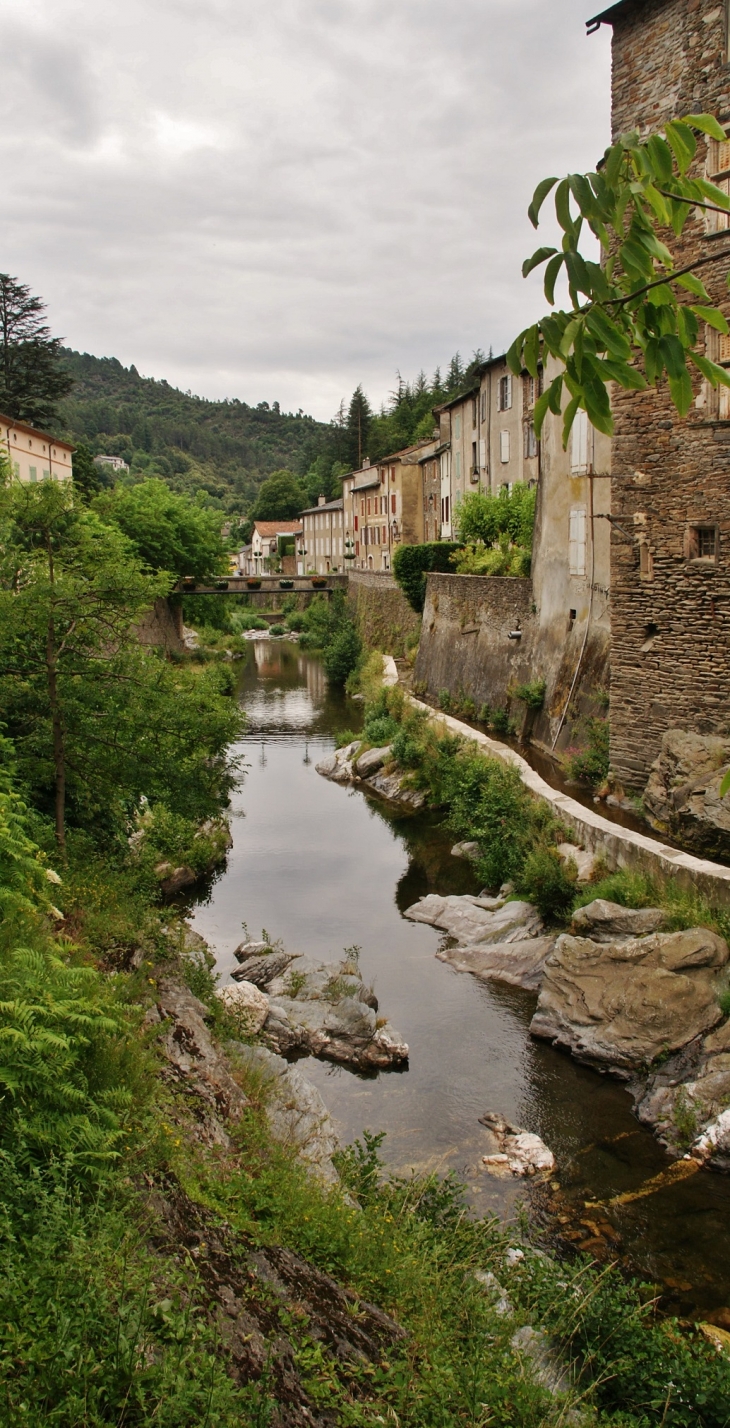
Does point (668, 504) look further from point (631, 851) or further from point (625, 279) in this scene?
point (625, 279)

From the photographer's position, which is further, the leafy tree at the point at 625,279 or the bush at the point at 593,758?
the bush at the point at 593,758

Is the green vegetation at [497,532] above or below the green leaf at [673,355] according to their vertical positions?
above

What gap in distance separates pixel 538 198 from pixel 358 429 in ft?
298

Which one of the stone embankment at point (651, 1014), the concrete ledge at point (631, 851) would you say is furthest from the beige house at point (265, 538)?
the stone embankment at point (651, 1014)

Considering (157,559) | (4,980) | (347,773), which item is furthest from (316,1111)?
(157,559)

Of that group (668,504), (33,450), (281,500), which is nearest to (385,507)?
(33,450)

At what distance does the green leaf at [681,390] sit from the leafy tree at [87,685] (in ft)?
30.3

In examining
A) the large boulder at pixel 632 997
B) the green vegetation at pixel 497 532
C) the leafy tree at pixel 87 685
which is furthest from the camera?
the green vegetation at pixel 497 532

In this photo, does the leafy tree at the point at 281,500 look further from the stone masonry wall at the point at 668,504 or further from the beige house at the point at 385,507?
the stone masonry wall at the point at 668,504

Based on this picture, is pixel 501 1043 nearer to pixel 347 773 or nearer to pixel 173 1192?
pixel 173 1192

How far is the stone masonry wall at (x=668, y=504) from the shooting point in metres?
12.7

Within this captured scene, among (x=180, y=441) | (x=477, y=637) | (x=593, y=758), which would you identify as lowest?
(x=593, y=758)

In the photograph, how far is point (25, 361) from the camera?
48.0 m

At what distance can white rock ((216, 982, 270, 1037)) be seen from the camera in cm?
1062
